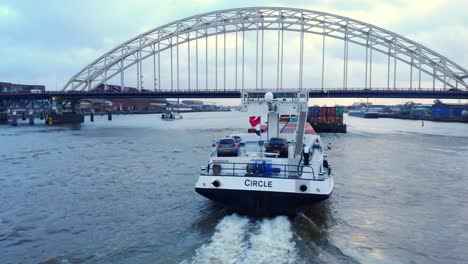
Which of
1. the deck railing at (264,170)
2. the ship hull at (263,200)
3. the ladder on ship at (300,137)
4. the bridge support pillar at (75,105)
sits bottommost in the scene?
the ship hull at (263,200)

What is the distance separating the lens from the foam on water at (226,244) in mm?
9523

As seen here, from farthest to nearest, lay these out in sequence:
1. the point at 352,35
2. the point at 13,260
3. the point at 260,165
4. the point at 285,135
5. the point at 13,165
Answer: the point at 352,35 → the point at 13,165 → the point at 285,135 → the point at 260,165 → the point at 13,260

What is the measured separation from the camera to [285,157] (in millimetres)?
14805

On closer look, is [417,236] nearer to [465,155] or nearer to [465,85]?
[465,155]

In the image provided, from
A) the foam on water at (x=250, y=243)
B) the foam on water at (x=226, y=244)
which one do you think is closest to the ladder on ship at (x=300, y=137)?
the foam on water at (x=250, y=243)

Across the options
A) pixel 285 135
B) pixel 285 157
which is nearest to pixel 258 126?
pixel 285 135

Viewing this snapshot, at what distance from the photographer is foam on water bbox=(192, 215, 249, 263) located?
9.52m

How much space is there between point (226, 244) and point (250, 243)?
64 cm

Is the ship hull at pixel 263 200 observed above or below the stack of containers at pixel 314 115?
below

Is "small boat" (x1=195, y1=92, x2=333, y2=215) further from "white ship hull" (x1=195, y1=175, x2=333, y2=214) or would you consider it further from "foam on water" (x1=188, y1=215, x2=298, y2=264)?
"foam on water" (x1=188, y1=215, x2=298, y2=264)

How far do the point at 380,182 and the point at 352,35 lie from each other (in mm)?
62873

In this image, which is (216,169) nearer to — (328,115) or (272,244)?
(272,244)

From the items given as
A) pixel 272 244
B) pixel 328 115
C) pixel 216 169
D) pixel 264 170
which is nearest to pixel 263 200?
pixel 264 170

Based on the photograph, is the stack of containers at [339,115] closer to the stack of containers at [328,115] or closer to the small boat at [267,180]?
the stack of containers at [328,115]
